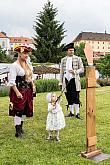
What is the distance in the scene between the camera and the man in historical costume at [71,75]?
26.6 feet

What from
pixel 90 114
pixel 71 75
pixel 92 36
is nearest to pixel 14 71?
pixel 90 114

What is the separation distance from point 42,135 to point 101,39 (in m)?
124

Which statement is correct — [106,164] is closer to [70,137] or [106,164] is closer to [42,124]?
[70,137]

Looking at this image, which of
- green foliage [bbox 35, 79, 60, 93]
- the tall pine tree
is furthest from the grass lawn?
the tall pine tree

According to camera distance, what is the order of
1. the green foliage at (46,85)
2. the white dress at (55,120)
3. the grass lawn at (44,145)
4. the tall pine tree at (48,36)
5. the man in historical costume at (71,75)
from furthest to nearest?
the tall pine tree at (48,36), the green foliage at (46,85), the man in historical costume at (71,75), the white dress at (55,120), the grass lawn at (44,145)

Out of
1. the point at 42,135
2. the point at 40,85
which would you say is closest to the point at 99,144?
the point at 42,135

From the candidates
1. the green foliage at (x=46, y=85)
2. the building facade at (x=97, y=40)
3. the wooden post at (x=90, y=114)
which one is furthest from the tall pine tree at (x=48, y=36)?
the building facade at (x=97, y=40)

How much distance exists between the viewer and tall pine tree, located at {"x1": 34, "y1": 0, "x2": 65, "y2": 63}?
4531cm

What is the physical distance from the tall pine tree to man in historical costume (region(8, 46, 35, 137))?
128ft

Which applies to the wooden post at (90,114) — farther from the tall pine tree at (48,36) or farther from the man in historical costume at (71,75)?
the tall pine tree at (48,36)

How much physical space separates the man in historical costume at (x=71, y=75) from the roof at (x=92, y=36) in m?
115

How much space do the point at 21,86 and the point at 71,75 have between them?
253 cm

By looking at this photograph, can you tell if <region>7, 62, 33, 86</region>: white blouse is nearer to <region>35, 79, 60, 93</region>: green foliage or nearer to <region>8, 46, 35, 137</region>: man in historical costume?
<region>8, 46, 35, 137</region>: man in historical costume

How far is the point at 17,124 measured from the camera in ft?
19.9
